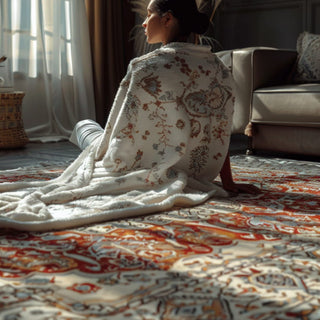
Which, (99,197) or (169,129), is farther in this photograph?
(169,129)

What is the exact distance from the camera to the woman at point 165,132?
1955 mm

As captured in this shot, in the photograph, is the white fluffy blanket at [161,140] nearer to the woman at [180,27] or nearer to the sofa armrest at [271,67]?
the woman at [180,27]

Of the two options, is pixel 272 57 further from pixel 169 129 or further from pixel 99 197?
pixel 99 197

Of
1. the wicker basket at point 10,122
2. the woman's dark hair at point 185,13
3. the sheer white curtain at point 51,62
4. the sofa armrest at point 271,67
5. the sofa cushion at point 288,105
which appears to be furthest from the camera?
the sheer white curtain at point 51,62

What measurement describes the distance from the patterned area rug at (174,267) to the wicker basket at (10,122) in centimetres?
230

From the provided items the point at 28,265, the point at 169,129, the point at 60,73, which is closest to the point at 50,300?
the point at 28,265

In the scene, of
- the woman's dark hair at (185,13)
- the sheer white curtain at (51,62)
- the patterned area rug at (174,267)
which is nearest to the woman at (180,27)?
the woman's dark hair at (185,13)

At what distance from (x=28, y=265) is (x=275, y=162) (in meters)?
2.12

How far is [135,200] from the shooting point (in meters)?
1.84

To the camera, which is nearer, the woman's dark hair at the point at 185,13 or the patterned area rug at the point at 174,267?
the patterned area rug at the point at 174,267

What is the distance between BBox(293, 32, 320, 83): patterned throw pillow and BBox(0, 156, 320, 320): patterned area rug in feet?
5.92

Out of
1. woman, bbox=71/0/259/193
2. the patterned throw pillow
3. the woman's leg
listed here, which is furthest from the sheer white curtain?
woman, bbox=71/0/259/193

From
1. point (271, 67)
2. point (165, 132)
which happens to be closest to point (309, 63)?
point (271, 67)

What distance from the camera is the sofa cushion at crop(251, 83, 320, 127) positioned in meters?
3.09
